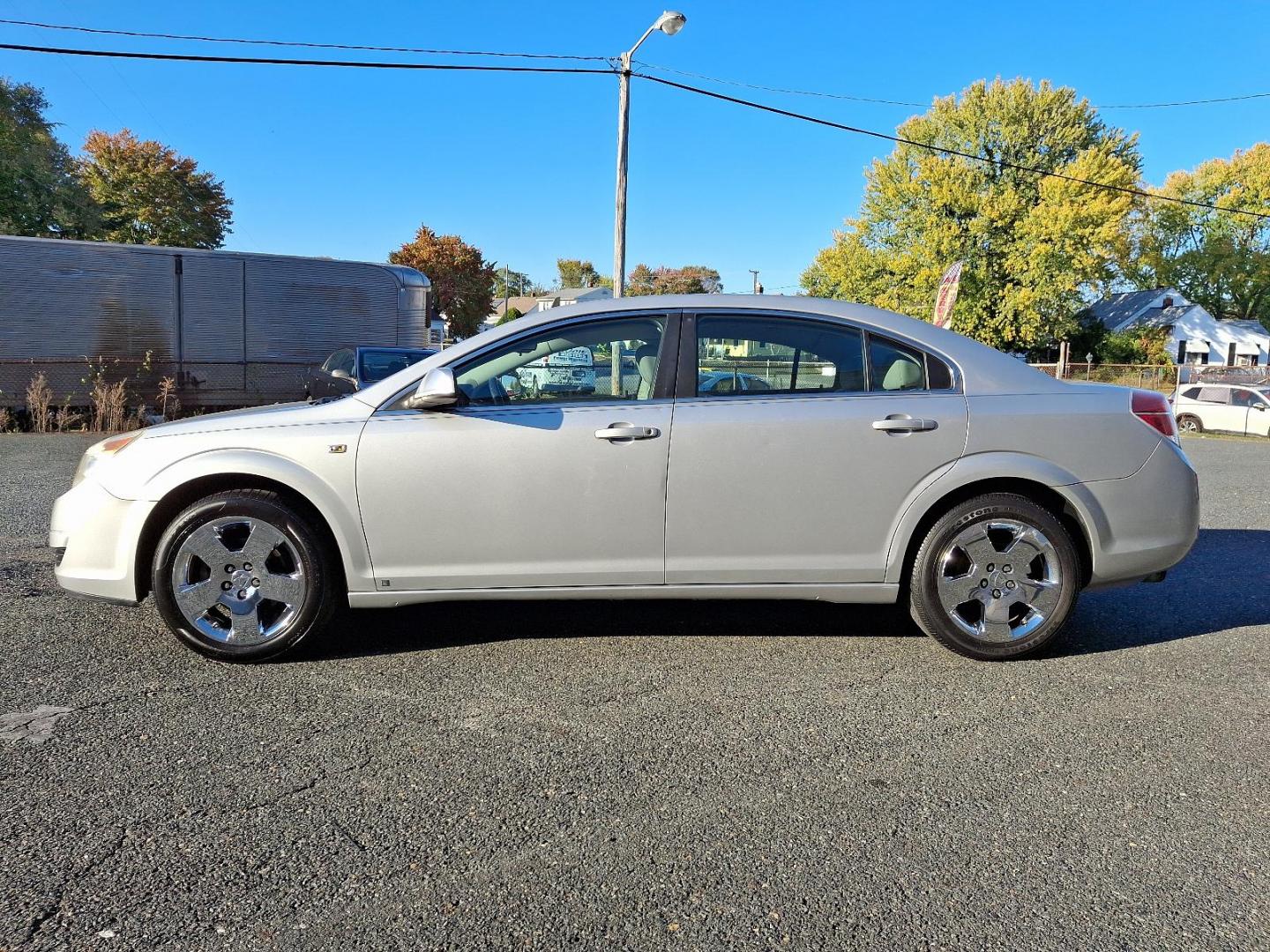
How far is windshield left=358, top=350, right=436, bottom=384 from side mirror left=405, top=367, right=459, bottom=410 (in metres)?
9.73

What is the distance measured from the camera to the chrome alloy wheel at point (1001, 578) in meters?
3.92

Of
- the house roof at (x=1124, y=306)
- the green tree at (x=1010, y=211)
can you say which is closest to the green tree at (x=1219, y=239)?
the house roof at (x=1124, y=306)

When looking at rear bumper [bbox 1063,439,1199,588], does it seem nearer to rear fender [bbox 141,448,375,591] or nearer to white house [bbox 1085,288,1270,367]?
rear fender [bbox 141,448,375,591]

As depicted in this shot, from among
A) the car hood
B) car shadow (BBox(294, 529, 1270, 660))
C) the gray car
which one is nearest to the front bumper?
the gray car

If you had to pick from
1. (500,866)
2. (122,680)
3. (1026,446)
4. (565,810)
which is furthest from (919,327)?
(122,680)

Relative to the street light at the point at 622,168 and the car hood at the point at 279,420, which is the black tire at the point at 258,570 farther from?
the street light at the point at 622,168

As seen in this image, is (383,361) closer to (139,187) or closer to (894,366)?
(894,366)

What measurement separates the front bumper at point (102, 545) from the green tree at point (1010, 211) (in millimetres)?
43143

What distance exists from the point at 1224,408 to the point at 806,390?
2283 centimetres

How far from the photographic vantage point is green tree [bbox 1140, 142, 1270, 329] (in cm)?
6094

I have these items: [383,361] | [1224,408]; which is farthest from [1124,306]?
[383,361]

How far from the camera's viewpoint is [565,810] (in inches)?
103

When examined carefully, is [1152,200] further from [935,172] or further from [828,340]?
[828,340]

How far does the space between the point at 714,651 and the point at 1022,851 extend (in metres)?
1.83
